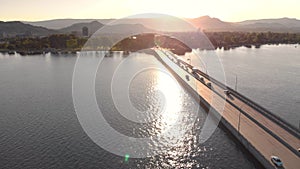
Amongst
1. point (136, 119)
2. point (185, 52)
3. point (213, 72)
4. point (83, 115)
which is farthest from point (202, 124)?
point (185, 52)

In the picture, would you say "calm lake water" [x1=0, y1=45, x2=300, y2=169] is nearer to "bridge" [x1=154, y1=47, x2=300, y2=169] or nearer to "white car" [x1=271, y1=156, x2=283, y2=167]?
"bridge" [x1=154, y1=47, x2=300, y2=169]

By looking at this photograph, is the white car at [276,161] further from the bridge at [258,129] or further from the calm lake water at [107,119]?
the calm lake water at [107,119]

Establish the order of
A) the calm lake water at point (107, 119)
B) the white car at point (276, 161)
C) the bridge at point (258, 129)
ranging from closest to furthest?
the white car at point (276, 161) → the bridge at point (258, 129) → the calm lake water at point (107, 119)

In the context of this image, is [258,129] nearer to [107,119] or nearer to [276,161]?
[276,161]

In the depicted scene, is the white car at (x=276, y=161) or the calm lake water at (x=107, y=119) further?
the calm lake water at (x=107, y=119)

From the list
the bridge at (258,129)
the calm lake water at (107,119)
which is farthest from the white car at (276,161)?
the calm lake water at (107,119)

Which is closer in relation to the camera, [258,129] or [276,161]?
[276,161]

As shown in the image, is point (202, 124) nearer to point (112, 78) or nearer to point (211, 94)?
point (211, 94)

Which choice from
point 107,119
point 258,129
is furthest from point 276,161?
point 107,119
